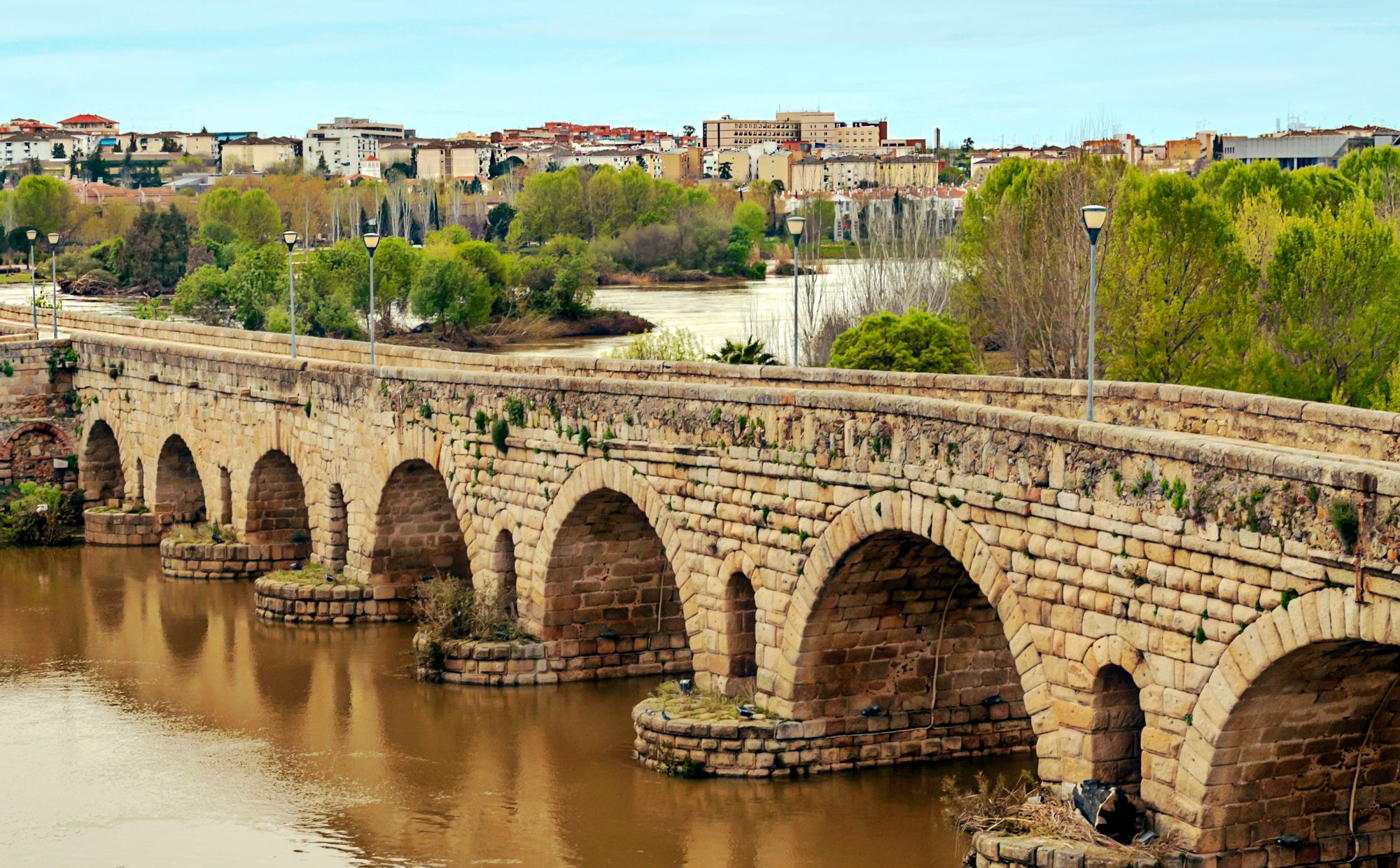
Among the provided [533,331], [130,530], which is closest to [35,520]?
[130,530]

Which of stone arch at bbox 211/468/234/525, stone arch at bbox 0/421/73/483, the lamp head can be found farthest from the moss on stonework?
the lamp head

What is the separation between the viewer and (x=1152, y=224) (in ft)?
88.9

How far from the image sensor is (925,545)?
13789mm

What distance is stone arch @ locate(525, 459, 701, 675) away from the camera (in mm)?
17094

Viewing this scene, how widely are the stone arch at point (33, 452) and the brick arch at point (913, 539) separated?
16626 millimetres

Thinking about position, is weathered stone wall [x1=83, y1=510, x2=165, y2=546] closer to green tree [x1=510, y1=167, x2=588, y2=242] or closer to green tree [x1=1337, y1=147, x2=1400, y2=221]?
green tree [x1=1337, y1=147, x2=1400, y2=221]

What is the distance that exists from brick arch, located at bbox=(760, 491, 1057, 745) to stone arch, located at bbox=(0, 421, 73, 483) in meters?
16.6

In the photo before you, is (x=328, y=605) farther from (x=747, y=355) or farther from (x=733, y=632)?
(x=733, y=632)

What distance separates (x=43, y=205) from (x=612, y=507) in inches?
3081

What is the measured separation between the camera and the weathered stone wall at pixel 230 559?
24.0 metres

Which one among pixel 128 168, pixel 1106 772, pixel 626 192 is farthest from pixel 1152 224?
pixel 128 168

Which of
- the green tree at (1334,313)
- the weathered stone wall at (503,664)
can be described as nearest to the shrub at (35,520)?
the weathered stone wall at (503,664)

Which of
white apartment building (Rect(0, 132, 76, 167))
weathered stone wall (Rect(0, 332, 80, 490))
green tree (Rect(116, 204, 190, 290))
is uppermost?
white apartment building (Rect(0, 132, 76, 167))

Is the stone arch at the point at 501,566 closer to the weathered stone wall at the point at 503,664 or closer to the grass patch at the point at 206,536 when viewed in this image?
the weathered stone wall at the point at 503,664
